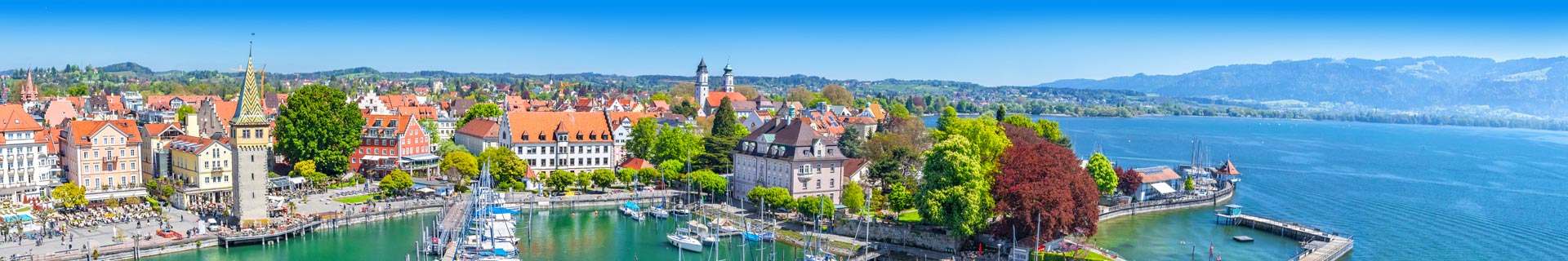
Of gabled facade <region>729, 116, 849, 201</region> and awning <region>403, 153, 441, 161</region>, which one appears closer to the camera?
gabled facade <region>729, 116, 849, 201</region>

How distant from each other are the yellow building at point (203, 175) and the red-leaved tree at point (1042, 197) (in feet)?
106

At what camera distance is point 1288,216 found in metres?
53.6

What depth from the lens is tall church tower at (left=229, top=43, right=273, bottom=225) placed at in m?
41.6

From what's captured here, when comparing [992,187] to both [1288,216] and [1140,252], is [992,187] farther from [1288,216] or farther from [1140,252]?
[1288,216]

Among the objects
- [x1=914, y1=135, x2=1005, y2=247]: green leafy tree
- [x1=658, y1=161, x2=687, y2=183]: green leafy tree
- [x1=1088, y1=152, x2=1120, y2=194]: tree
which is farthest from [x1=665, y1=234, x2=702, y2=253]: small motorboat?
[x1=1088, y1=152, x2=1120, y2=194]: tree

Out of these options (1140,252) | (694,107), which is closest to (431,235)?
(1140,252)

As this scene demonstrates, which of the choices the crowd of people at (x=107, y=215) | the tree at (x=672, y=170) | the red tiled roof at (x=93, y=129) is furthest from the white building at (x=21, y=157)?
the tree at (x=672, y=170)

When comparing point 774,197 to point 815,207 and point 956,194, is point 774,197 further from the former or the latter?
point 956,194

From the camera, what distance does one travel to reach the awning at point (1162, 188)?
58188 millimetres

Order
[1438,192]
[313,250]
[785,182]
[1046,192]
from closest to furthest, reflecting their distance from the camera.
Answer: [1046,192] → [313,250] → [785,182] → [1438,192]

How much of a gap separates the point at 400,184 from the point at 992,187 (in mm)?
28593

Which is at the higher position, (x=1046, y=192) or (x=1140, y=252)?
(x=1046, y=192)

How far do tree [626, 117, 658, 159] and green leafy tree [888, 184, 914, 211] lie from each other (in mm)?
22151

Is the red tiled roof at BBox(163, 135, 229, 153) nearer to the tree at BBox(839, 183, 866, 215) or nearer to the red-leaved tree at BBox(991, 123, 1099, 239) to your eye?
the tree at BBox(839, 183, 866, 215)
